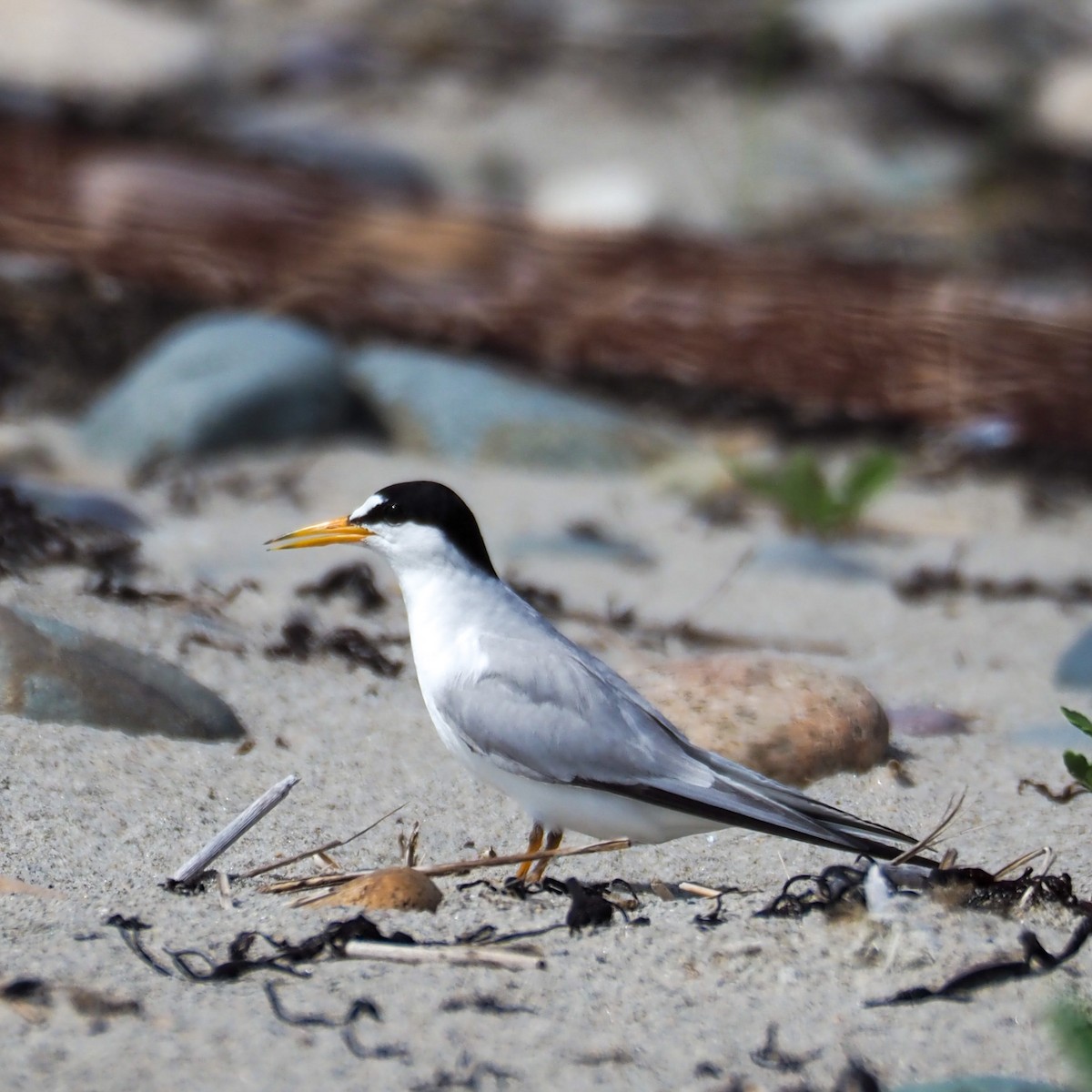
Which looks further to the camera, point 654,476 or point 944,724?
point 654,476

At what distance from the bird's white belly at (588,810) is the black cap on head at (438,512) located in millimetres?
438

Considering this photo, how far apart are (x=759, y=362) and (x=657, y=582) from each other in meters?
1.86

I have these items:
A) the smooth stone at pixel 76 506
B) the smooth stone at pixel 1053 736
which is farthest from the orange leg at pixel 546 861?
the smooth stone at pixel 76 506

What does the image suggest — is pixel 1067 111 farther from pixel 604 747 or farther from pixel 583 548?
pixel 604 747

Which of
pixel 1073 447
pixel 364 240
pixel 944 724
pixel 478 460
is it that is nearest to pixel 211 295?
pixel 364 240

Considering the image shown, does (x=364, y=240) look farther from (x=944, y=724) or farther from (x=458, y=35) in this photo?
(x=458, y=35)

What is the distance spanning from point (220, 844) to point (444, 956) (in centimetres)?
57

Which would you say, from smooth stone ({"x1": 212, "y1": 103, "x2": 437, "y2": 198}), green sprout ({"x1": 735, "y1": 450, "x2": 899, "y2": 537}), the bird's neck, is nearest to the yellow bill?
the bird's neck

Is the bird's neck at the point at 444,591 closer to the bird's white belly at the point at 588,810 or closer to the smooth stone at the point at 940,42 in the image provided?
the bird's white belly at the point at 588,810

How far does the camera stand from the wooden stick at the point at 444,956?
250 cm

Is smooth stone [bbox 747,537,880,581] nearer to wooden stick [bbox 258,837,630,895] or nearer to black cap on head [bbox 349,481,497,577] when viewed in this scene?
black cap on head [bbox 349,481,497,577]

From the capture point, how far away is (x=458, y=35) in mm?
12117

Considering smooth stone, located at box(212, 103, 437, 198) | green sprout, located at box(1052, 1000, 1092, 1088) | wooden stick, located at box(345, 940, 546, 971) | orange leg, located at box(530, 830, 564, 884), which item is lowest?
orange leg, located at box(530, 830, 564, 884)

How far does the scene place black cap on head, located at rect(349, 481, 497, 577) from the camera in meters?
3.29
